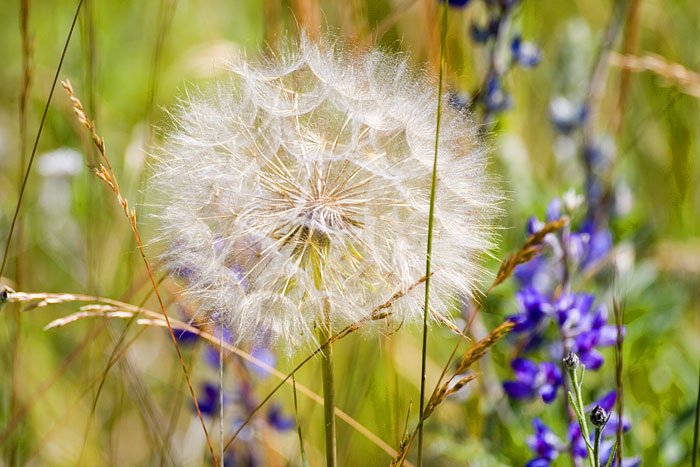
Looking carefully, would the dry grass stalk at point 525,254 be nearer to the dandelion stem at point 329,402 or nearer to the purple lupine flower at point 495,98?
the dandelion stem at point 329,402

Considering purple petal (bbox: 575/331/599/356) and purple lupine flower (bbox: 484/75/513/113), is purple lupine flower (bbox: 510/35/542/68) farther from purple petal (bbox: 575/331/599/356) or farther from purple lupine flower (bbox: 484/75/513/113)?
purple petal (bbox: 575/331/599/356)

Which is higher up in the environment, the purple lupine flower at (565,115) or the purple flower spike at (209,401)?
the purple lupine flower at (565,115)

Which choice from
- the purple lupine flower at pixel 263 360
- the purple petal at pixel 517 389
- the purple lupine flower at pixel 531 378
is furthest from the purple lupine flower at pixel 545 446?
the purple lupine flower at pixel 263 360

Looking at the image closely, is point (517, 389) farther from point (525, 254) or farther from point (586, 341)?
point (525, 254)

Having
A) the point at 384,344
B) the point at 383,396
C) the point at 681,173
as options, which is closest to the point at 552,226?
the point at 384,344

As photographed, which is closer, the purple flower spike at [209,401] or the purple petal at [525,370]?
the purple petal at [525,370]

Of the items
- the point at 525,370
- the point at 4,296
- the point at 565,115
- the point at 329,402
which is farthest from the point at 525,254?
the point at 565,115
